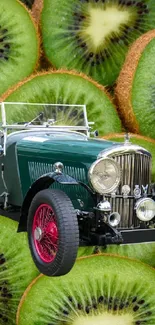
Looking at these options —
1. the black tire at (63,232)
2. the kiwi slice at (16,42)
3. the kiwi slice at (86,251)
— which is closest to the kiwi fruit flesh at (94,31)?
the kiwi slice at (16,42)

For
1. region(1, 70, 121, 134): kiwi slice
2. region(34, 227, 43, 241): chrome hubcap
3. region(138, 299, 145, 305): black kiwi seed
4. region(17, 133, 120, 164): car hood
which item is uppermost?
region(1, 70, 121, 134): kiwi slice

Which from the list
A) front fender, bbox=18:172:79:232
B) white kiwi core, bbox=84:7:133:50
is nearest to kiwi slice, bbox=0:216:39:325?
front fender, bbox=18:172:79:232

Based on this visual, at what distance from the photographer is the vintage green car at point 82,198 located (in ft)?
8.34

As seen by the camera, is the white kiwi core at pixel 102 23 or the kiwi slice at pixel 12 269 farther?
the white kiwi core at pixel 102 23

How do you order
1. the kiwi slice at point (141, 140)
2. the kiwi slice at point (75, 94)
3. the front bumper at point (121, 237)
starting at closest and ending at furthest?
the front bumper at point (121, 237), the kiwi slice at point (141, 140), the kiwi slice at point (75, 94)

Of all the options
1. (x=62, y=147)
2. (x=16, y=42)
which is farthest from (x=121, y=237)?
(x=16, y=42)

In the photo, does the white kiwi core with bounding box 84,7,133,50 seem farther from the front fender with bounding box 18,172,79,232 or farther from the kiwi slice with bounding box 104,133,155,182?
the front fender with bounding box 18,172,79,232

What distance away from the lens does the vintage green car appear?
8.34ft

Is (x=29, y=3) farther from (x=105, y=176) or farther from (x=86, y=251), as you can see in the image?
(x=105, y=176)

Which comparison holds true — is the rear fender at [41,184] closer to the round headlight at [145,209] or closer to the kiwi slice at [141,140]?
the round headlight at [145,209]

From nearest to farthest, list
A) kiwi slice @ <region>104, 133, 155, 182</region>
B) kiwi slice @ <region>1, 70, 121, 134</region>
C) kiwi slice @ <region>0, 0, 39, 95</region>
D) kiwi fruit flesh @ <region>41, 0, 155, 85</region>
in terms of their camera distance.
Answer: kiwi slice @ <region>104, 133, 155, 182</region>
kiwi slice @ <region>1, 70, 121, 134</region>
kiwi slice @ <region>0, 0, 39, 95</region>
kiwi fruit flesh @ <region>41, 0, 155, 85</region>

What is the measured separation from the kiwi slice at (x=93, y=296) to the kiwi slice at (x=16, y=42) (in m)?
1.25

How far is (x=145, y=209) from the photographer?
2.74 meters

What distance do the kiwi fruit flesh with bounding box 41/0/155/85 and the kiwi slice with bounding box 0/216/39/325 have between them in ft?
3.81
